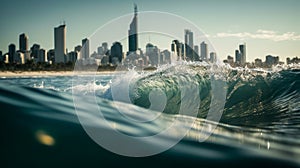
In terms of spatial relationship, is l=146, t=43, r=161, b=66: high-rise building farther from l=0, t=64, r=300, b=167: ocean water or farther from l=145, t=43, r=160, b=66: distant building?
l=0, t=64, r=300, b=167: ocean water

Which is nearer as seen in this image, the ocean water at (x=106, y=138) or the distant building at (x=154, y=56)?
the ocean water at (x=106, y=138)

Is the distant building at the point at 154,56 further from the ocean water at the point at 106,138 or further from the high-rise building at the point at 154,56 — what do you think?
the ocean water at the point at 106,138

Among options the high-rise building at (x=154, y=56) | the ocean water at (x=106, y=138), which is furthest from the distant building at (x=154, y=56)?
the ocean water at (x=106, y=138)

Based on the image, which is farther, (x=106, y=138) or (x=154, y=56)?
(x=154, y=56)

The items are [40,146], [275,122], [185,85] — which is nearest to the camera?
[40,146]

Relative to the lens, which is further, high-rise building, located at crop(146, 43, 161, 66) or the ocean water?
high-rise building, located at crop(146, 43, 161, 66)

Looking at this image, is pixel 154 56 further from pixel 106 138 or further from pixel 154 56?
pixel 106 138

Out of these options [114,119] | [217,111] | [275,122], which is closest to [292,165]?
[114,119]

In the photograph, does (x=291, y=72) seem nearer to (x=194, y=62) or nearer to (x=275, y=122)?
(x=194, y=62)

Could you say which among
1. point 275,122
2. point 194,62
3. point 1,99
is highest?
point 194,62

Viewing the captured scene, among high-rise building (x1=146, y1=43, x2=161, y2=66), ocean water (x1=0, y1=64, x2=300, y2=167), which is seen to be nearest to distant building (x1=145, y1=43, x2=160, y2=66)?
high-rise building (x1=146, y1=43, x2=161, y2=66)

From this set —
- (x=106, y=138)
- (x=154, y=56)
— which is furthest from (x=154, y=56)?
(x=106, y=138)
